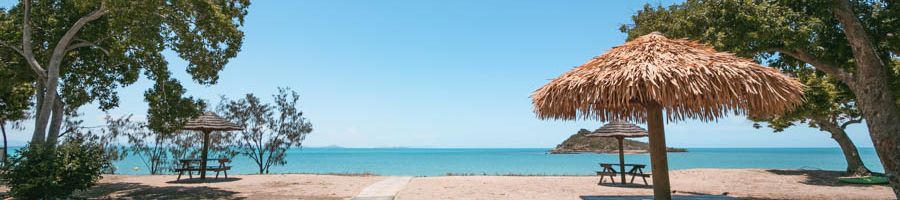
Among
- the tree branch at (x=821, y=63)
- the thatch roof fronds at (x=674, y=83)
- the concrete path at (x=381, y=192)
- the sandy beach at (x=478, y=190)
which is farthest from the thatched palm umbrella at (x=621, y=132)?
the thatch roof fronds at (x=674, y=83)

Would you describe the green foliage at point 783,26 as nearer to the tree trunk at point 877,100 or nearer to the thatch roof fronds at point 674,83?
the tree trunk at point 877,100

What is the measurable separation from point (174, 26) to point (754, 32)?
12335 mm

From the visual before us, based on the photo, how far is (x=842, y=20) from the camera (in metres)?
8.77

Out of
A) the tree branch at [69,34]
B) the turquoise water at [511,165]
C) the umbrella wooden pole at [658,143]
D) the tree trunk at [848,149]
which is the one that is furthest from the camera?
the turquoise water at [511,165]

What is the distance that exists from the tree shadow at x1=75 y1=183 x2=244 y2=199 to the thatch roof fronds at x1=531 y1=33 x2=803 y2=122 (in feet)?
25.6

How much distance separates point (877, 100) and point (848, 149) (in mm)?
11159

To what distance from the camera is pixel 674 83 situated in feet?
18.0

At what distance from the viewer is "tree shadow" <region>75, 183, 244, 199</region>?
10181 mm

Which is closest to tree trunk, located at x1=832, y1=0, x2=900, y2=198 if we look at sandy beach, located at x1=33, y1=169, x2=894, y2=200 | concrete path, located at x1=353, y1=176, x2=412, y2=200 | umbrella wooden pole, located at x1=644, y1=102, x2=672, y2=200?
sandy beach, located at x1=33, y1=169, x2=894, y2=200

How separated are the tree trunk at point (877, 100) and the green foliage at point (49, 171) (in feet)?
47.7

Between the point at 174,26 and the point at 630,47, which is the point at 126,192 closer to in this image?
the point at 174,26

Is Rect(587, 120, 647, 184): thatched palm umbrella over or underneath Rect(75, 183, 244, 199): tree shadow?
over

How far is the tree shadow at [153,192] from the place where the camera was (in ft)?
33.4

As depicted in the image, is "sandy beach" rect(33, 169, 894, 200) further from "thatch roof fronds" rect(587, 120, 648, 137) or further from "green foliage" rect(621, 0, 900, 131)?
"green foliage" rect(621, 0, 900, 131)
